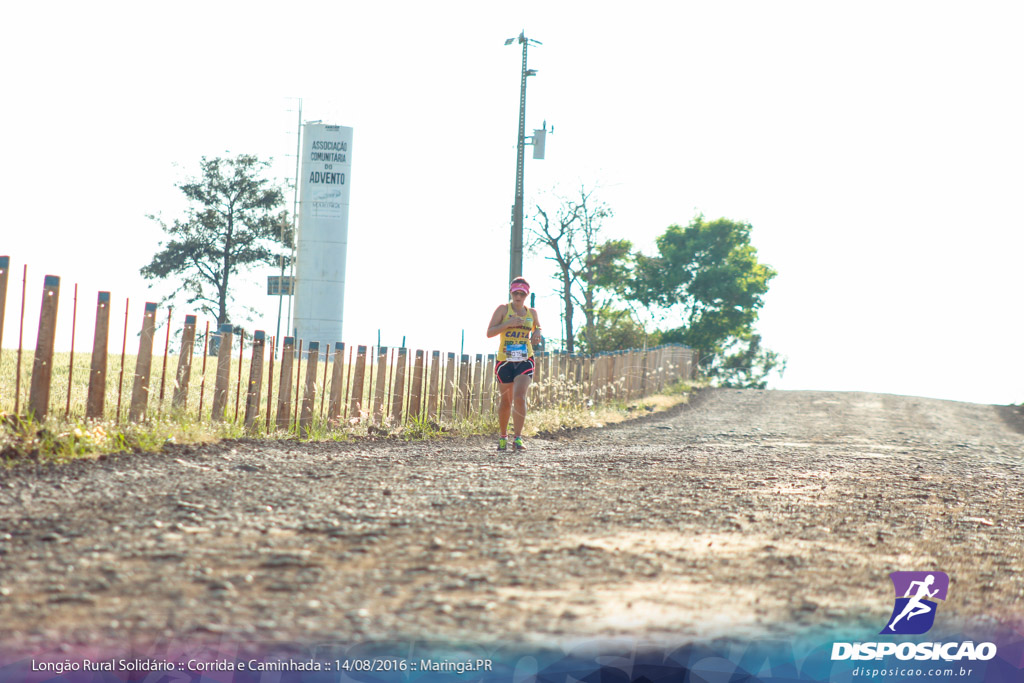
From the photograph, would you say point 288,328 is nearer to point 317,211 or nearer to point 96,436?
point 317,211

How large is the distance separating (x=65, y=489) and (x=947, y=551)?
468 cm

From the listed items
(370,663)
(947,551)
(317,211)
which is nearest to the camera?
(370,663)

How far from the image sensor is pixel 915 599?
3387 millimetres

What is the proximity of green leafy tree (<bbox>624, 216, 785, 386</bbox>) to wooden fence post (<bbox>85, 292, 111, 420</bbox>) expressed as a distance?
4110 cm

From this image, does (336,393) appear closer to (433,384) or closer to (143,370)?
(433,384)

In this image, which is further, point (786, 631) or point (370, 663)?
point (786, 631)

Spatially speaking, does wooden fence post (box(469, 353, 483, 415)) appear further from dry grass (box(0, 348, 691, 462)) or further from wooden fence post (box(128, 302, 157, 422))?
wooden fence post (box(128, 302, 157, 422))

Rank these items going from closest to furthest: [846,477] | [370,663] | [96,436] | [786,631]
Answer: [370,663]
[786,631]
[96,436]
[846,477]

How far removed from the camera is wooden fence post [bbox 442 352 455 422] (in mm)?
12578

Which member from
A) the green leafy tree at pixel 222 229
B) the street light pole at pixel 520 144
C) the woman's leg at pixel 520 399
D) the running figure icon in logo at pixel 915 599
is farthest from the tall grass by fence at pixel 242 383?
the green leafy tree at pixel 222 229

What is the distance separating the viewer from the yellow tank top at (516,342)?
31.9 ft

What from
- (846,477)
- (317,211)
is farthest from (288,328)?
(846,477)

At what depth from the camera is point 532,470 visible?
7.25 m

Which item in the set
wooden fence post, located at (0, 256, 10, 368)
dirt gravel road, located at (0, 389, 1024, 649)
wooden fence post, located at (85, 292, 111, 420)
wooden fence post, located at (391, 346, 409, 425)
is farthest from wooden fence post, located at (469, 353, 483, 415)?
wooden fence post, located at (0, 256, 10, 368)
